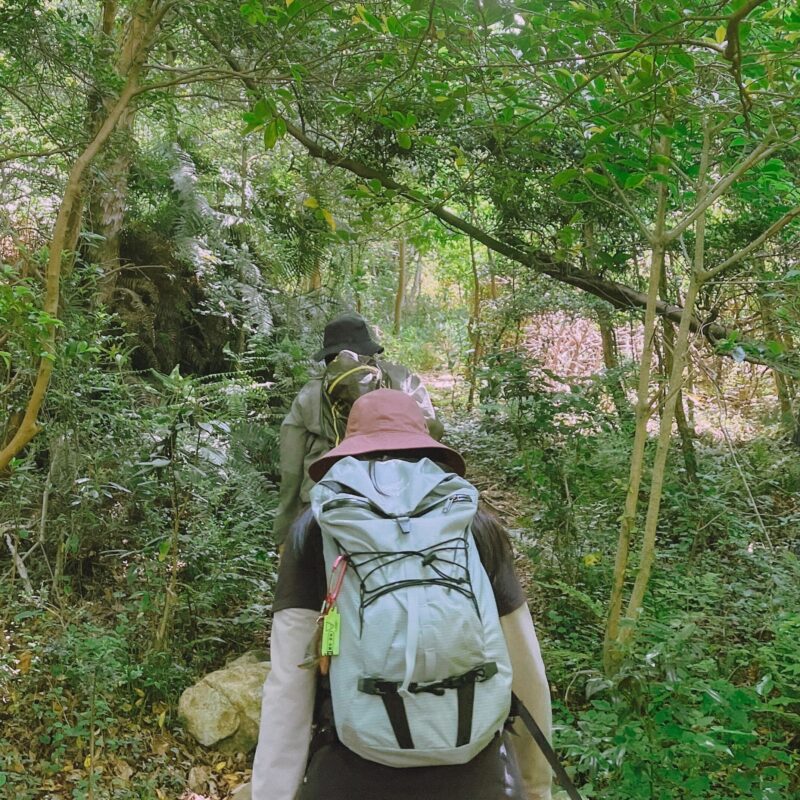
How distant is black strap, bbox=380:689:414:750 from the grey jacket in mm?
2247

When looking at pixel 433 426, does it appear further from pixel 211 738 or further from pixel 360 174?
pixel 360 174

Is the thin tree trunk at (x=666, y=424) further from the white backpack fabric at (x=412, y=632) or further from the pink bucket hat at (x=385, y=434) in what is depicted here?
the white backpack fabric at (x=412, y=632)

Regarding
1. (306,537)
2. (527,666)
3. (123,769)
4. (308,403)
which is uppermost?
(308,403)

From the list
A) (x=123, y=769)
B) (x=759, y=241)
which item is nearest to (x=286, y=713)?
(x=123, y=769)

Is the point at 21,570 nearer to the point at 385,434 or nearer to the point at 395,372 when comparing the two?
the point at 395,372

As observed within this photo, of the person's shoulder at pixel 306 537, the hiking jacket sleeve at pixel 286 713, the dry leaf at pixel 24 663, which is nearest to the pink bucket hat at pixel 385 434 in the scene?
the person's shoulder at pixel 306 537

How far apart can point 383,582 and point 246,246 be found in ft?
24.2

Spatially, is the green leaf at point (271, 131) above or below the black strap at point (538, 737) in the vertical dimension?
above

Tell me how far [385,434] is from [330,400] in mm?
1770

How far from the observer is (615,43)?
3.25 meters

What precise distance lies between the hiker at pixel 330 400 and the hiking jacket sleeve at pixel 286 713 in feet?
6.13

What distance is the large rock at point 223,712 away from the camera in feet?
13.0

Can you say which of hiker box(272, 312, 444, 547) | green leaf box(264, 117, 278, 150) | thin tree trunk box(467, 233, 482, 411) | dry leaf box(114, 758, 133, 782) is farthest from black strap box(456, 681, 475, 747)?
thin tree trunk box(467, 233, 482, 411)

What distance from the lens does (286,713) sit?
65.4 inches
